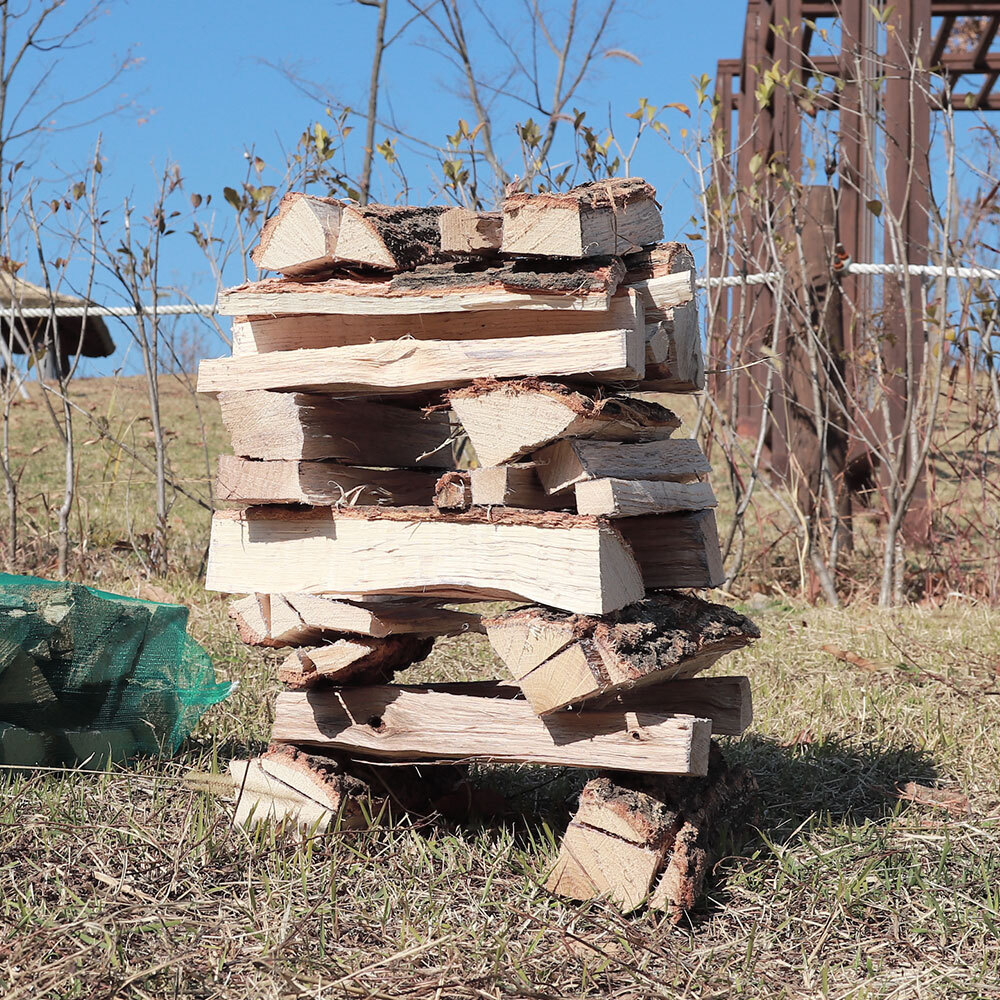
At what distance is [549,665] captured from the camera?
217cm

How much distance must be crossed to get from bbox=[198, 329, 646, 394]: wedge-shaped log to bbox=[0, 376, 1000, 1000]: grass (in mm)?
1046

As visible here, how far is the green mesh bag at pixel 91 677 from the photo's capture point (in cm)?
284

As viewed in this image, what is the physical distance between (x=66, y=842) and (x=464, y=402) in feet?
4.41

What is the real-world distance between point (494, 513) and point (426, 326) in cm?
47

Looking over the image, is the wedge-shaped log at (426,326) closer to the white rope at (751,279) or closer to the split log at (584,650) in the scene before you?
the split log at (584,650)

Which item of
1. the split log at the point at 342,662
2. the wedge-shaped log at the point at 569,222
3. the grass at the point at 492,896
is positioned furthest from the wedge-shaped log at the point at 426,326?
the grass at the point at 492,896

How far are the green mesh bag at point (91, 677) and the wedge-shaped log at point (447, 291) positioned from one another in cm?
106

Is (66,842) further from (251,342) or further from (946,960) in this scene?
(946,960)

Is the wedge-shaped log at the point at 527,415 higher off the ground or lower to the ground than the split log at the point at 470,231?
lower

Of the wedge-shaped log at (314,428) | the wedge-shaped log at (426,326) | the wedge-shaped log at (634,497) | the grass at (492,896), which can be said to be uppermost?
the wedge-shaped log at (426,326)

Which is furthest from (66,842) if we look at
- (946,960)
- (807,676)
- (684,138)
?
(684,138)

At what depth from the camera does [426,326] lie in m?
2.40

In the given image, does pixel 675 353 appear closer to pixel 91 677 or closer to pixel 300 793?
pixel 300 793

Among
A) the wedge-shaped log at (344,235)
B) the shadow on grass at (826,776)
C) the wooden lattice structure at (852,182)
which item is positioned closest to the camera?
the wedge-shaped log at (344,235)
